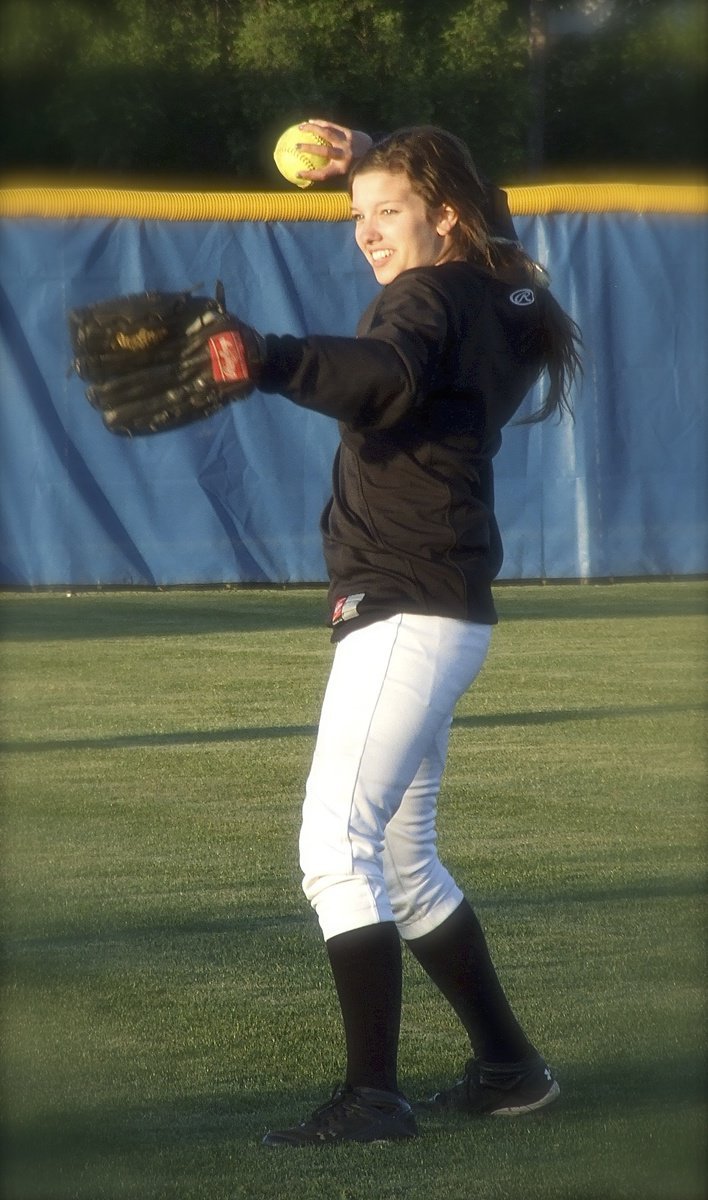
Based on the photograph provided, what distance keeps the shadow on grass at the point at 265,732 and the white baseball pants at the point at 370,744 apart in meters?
3.79

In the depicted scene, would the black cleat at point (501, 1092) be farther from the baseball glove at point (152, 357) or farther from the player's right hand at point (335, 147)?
the player's right hand at point (335, 147)

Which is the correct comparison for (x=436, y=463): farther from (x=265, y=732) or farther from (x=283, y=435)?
(x=283, y=435)

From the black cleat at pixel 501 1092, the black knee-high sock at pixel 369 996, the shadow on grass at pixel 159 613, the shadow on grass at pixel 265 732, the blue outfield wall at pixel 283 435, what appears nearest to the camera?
the black knee-high sock at pixel 369 996

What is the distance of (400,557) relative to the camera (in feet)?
9.53

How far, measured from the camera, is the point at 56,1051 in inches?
132

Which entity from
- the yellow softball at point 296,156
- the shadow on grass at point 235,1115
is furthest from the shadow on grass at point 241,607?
the shadow on grass at point 235,1115

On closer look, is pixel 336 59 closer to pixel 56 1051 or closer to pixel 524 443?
pixel 524 443

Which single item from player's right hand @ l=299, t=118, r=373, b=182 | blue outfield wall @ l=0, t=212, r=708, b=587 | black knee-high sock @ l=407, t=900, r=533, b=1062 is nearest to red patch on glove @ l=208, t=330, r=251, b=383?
player's right hand @ l=299, t=118, r=373, b=182

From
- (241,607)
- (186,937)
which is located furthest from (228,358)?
(241,607)

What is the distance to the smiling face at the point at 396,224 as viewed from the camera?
2951mm

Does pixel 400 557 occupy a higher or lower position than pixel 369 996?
higher

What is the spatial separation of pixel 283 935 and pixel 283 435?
8430 mm

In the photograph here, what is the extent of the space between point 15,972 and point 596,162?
15.4m

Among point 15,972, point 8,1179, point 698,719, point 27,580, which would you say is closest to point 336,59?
point 27,580
